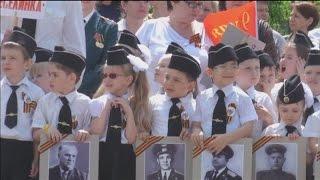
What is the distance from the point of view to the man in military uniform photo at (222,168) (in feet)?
19.0

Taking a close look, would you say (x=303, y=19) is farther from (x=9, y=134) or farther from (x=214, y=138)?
(x=9, y=134)

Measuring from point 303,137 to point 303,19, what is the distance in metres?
2.77

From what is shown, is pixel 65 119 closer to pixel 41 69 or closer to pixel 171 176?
pixel 41 69

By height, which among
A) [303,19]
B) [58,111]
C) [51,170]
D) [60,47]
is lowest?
[51,170]

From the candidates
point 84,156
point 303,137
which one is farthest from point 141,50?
point 303,137

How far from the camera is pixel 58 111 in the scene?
19.7 ft

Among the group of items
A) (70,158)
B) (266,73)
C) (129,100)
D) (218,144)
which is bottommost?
(70,158)

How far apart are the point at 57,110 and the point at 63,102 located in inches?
2.8

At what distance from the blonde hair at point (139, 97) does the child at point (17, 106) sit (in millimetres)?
530

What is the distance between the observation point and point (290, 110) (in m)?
6.04

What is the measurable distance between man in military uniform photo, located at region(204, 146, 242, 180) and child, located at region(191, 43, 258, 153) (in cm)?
5

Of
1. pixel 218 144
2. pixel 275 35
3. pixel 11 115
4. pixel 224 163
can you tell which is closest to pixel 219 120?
pixel 218 144

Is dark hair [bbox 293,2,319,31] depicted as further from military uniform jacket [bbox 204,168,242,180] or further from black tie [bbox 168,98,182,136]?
military uniform jacket [bbox 204,168,242,180]

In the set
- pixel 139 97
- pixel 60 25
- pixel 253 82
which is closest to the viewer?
pixel 139 97
